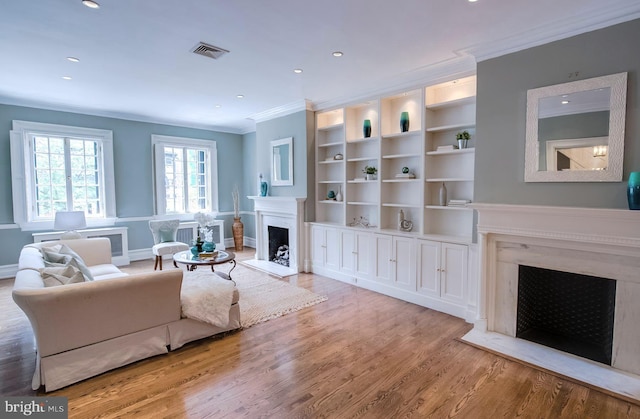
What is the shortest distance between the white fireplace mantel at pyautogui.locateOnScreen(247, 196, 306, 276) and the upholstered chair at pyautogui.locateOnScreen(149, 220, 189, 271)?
4.39 ft

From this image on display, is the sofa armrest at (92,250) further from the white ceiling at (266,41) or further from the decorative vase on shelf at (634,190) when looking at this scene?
the decorative vase on shelf at (634,190)

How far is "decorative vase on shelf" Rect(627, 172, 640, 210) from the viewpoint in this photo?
237 centimetres

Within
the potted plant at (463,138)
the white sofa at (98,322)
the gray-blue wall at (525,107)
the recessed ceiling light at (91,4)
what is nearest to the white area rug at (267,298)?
the white sofa at (98,322)

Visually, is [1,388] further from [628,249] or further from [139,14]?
[628,249]

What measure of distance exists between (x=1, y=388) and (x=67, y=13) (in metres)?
2.85

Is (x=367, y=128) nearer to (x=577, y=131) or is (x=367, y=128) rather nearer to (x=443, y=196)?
(x=443, y=196)

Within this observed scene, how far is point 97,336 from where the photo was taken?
2529 mm

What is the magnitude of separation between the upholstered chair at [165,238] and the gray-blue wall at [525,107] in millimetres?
4580

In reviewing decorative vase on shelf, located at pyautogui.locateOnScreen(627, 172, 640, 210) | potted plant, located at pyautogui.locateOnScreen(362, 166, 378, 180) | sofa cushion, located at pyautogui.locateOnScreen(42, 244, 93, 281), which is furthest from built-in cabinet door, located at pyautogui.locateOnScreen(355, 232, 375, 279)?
sofa cushion, located at pyautogui.locateOnScreen(42, 244, 93, 281)

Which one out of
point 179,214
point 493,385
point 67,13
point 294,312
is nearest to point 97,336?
point 294,312

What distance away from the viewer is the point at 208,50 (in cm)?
321

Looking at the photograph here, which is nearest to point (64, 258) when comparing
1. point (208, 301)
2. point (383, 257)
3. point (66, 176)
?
point (208, 301)

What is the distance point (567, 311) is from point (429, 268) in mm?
1353

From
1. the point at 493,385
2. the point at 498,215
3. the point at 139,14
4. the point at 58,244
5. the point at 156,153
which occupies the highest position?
the point at 139,14
